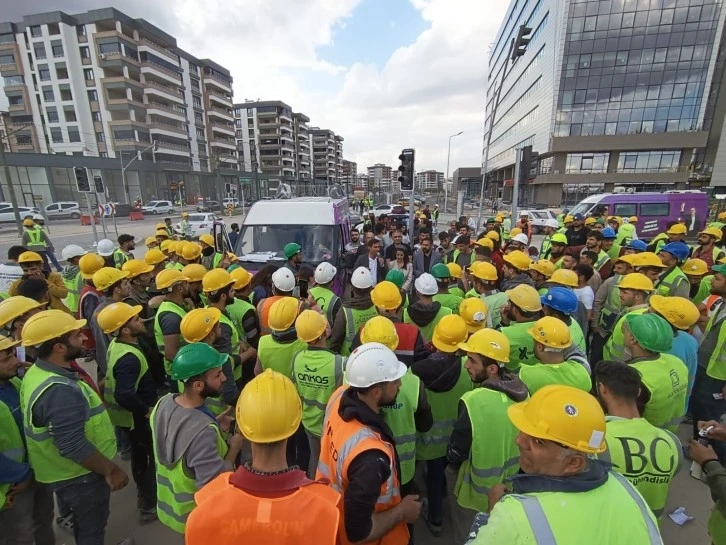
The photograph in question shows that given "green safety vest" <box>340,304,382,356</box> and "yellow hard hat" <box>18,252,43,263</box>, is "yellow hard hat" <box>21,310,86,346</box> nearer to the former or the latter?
"green safety vest" <box>340,304,382,356</box>

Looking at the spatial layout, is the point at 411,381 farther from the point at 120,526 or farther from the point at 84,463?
the point at 120,526

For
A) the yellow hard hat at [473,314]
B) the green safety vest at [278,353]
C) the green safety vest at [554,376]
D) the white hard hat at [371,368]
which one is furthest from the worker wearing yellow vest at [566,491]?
the green safety vest at [278,353]

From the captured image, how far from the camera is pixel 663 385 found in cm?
246

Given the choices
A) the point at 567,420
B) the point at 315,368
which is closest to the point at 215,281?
the point at 315,368

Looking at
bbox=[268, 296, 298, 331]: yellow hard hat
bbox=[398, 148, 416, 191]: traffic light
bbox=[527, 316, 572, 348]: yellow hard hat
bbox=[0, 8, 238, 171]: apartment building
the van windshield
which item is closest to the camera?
bbox=[527, 316, 572, 348]: yellow hard hat

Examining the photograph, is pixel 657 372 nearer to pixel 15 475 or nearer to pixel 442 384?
pixel 442 384

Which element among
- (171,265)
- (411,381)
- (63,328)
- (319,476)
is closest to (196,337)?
(63,328)

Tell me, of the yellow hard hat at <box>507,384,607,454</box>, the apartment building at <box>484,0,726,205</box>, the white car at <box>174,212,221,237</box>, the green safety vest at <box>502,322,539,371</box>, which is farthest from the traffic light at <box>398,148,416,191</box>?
the apartment building at <box>484,0,726,205</box>

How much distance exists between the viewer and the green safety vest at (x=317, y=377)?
2.72m

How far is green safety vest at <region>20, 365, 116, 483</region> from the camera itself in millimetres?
2164

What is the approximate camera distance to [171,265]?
586 cm

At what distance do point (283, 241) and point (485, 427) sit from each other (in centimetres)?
570

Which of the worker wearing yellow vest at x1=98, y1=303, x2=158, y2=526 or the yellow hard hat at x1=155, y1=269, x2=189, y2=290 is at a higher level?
the yellow hard hat at x1=155, y1=269, x2=189, y2=290

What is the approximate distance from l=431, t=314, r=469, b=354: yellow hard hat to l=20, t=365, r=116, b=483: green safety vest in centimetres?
238
